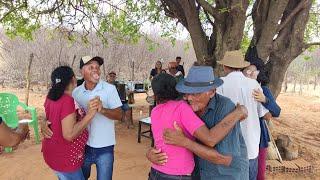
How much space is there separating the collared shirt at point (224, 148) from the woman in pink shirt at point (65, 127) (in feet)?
3.63

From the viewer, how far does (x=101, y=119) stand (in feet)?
11.7

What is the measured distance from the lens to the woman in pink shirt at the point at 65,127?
121 inches

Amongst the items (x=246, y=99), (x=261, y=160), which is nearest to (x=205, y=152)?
(x=246, y=99)

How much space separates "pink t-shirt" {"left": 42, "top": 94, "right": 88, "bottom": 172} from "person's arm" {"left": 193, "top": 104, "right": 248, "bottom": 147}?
129cm

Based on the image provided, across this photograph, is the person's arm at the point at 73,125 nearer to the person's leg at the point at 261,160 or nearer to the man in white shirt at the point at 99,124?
the man in white shirt at the point at 99,124

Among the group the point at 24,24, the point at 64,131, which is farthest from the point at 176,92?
the point at 24,24

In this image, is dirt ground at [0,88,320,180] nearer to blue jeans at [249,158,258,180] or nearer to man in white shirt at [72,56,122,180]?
man in white shirt at [72,56,122,180]

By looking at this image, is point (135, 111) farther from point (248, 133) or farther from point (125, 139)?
point (248, 133)

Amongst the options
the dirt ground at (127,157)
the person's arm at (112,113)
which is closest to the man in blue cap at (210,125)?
the person's arm at (112,113)

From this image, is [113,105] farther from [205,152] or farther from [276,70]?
[276,70]

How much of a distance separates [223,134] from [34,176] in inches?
182

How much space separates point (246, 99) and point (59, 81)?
5.78ft

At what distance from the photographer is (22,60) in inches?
845

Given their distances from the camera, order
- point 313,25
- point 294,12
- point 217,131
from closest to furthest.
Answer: point 217,131
point 294,12
point 313,25
